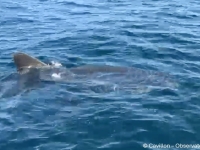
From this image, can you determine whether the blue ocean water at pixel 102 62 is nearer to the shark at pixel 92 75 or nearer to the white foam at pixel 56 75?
the shark at pixel 92 75

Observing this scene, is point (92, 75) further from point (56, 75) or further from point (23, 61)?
point (23, 61)

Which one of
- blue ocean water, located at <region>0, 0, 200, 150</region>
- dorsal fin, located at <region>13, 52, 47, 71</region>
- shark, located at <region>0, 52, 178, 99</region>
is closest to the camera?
blue ocean water, located at <region>0, 0, 200, 150</region>

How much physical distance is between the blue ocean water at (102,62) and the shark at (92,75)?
0.47m

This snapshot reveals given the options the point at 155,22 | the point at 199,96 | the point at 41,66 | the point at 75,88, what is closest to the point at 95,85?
the point at 75,88

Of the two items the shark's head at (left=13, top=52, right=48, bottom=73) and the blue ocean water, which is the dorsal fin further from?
the blue ocean water

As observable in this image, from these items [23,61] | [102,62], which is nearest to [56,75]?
[23,61]

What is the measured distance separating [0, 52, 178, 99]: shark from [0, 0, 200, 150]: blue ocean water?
18.4 inches

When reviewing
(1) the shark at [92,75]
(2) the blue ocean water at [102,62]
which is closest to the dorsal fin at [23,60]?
(1) the shark at [92,75]

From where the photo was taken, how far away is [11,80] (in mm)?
14633

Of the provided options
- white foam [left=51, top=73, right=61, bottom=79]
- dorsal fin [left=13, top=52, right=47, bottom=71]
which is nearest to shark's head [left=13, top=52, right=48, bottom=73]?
dorsal fin [left=13, top=52, right=47, bottom=71]

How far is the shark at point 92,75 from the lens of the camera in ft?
46.2

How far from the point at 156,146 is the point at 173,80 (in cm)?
426

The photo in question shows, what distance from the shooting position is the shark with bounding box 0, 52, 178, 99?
555 inches

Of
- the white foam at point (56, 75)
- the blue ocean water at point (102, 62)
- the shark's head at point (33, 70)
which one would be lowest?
the blue ocean water at point (102, 62)
